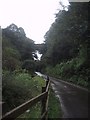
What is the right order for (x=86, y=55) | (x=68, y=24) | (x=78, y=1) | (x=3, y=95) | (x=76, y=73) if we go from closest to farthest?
1. (x=3, y=95)
2. (x=78, y=1)
3. (x=68, y=24)
4. (x=86, y=55)
5. (x=76, y=73)

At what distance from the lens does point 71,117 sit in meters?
12.9

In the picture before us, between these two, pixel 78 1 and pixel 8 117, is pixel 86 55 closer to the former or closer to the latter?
pixel 78 1

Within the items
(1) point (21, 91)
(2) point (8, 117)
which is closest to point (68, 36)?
(1) point (21, 91)

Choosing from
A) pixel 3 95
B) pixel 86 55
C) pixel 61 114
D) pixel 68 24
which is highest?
pixel 68 24

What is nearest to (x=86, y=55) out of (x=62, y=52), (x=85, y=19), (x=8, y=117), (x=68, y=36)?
(x=68, y=36)

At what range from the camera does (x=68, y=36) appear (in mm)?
33188

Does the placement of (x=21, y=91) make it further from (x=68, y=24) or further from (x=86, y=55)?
(x=86, y=55)

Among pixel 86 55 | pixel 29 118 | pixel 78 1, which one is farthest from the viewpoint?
pixel 86 55

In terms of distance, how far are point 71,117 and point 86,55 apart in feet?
71.3

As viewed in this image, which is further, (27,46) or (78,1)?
(27,46)

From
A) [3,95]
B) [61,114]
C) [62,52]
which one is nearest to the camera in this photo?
[3,95]

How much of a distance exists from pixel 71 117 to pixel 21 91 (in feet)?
8.96

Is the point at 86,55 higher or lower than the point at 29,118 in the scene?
higher

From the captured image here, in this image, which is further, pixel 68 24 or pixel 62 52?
pixel 62 52
